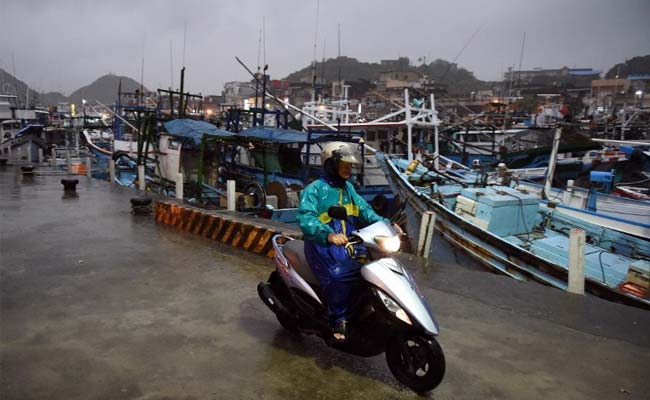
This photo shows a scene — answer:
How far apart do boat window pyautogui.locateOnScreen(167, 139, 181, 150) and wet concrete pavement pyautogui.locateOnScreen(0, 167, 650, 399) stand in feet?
29.3

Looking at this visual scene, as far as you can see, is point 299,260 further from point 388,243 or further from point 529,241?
point 529,241

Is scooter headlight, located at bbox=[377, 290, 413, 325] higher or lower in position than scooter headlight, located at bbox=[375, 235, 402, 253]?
lower

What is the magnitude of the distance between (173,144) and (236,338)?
42.4 ft

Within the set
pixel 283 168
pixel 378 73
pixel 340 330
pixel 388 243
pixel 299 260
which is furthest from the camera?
pixel 378 73

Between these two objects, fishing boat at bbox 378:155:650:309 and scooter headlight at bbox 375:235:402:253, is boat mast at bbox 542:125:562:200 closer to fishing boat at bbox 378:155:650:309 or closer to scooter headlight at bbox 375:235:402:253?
fishing boat at bbox 378:155:650:309

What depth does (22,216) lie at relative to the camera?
9.93 meters

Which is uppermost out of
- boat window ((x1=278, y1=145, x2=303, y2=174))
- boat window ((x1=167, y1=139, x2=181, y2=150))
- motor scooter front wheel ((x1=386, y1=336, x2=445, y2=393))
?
boat window ((x1=167, y1=139, x2=181, y2=150))

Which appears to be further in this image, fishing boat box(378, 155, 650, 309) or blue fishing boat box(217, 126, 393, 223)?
blue fishing boat box(217, 126, 393, 223)

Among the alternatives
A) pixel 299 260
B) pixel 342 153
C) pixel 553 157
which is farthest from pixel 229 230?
pixel 553 157

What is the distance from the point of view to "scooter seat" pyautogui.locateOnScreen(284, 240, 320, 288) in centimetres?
372

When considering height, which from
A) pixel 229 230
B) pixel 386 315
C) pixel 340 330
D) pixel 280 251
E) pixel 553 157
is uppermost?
pixel 553 157

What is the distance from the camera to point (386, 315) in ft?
10.2

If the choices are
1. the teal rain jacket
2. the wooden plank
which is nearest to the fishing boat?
the wooden plank

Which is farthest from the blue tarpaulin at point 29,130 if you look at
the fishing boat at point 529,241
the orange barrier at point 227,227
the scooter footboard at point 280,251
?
the scooter footboard at point 280,251
